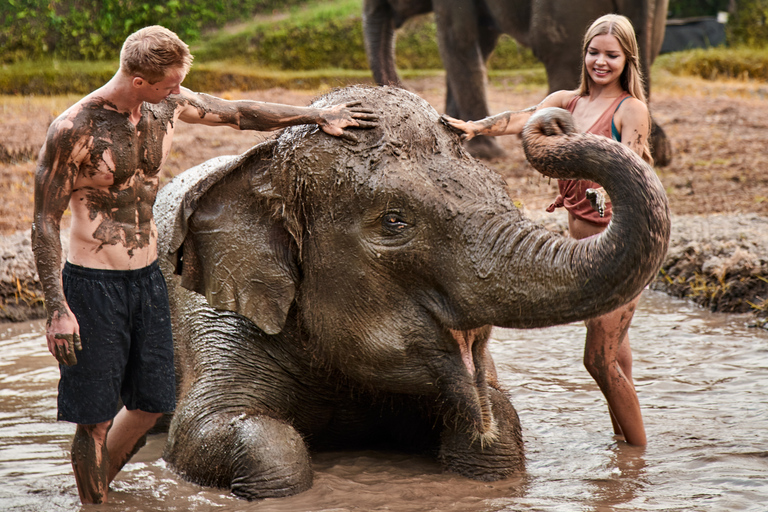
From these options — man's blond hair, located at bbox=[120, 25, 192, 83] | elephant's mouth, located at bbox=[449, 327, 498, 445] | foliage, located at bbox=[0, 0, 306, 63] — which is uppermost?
foliage, located at bbox=[0, 0, 306, 63]

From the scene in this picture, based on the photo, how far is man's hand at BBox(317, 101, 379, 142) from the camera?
3189 millimetres

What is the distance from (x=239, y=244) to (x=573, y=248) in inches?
48.9

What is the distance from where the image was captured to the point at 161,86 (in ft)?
9.93

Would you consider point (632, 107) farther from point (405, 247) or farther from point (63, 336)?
point (63, 336)

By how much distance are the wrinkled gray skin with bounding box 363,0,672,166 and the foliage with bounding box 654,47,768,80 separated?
8.44 metres

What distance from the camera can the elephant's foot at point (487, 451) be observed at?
347 cm

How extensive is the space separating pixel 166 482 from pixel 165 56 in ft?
5.24

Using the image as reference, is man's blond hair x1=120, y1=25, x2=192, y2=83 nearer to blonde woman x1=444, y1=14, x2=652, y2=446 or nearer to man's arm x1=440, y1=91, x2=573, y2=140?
man's arm x1=440, y1=91, x2=573, y2=140

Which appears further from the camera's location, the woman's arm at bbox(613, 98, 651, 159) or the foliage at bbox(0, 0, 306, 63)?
the foliage at bbox(0, 0, 306, 63)

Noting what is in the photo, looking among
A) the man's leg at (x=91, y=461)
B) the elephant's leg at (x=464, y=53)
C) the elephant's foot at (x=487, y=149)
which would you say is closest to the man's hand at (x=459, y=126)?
the man's leg at (x=91, y=461)

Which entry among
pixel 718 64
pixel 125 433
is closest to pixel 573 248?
pixel 125 433

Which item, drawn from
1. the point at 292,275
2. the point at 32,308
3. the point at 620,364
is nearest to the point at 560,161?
the point at 292,275

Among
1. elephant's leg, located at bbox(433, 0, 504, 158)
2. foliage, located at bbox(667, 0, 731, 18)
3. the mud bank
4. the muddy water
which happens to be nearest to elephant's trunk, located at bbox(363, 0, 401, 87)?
elephant's leg, located at bbox(433, 0, 504, 158)

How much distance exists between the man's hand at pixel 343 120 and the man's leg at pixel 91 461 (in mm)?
1279
